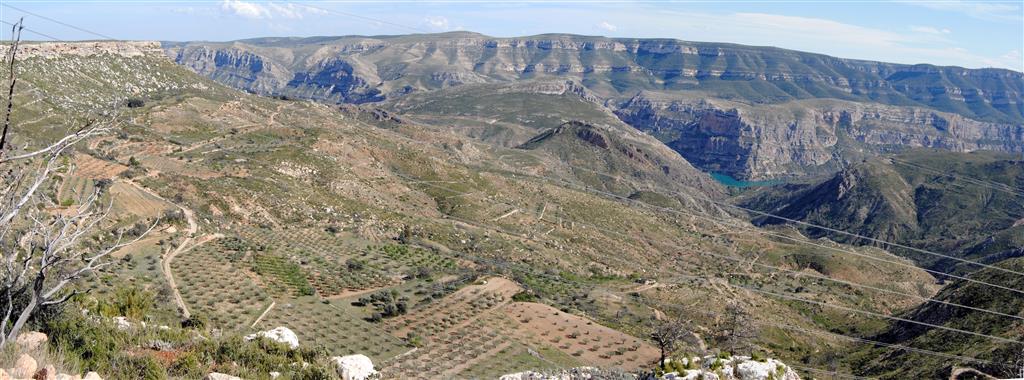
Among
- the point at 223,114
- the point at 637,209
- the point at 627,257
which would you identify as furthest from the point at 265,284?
the point at 637,209

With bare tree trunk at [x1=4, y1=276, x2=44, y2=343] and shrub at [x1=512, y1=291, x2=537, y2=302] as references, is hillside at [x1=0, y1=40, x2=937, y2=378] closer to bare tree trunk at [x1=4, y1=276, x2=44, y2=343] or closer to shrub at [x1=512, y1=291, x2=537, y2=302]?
shrub at [x1=512, y1=291, x2=537, y2=302]

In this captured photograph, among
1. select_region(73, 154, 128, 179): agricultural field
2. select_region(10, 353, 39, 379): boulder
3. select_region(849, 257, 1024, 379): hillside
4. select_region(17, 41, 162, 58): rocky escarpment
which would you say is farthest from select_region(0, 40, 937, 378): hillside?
select_region(849, 257, 1024, 379): hillside

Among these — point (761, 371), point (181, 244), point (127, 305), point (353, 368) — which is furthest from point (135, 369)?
point (181, 244)

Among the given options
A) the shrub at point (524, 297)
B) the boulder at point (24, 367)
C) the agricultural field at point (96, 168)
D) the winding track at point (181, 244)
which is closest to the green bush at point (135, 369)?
the boulder at point (24, 367)

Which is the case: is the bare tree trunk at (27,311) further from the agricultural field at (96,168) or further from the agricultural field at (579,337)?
the agricultural field at (96,168)

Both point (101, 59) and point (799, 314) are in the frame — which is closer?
point (799, 314)

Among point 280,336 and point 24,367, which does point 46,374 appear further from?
point 280,336

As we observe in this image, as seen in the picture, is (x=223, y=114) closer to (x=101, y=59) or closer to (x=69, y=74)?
(x=69, y=74)
